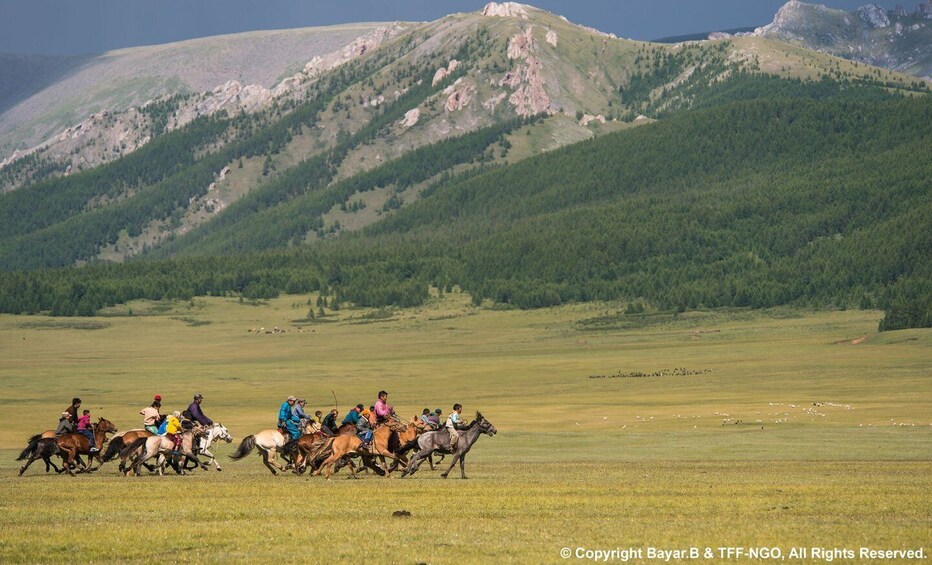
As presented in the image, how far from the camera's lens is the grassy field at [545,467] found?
29.6 m

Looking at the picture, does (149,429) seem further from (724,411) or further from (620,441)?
(724,411)

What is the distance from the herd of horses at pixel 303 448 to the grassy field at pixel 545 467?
0.97 meters

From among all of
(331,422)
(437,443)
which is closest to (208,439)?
(331,422)

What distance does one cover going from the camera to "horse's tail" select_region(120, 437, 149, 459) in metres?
47.4

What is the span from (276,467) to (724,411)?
42289mm

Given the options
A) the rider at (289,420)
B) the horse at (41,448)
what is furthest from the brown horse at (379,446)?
the horse at (41,448)

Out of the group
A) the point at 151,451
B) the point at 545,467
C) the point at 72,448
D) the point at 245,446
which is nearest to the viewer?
the point at 151,451

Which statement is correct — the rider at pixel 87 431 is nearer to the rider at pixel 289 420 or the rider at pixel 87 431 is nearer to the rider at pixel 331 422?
the rider at pixel 289 420

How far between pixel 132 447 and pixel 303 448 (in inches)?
234

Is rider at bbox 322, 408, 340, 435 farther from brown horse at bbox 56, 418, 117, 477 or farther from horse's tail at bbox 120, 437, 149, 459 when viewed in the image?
brown horse at bbox 56, 418, 117, 477

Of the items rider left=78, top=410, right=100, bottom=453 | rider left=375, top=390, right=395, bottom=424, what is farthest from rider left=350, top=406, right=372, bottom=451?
rider left=78, top=410, right=100, bottom=453

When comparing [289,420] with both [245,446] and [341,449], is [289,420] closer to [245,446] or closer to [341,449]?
[245,446]

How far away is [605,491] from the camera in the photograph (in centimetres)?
3959

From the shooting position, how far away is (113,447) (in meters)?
49.4
